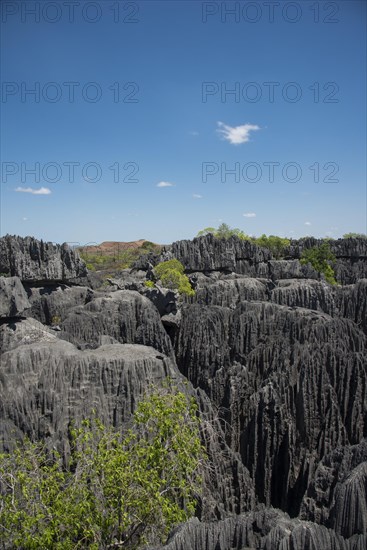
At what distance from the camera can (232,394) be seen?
2088cm

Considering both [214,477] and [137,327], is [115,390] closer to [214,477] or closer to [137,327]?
[214,477]

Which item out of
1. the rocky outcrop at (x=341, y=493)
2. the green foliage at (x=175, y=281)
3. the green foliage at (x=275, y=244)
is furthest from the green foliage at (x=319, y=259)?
the rocky outcrop at (x=341, y=493)

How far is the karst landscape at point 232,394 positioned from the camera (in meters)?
9.06

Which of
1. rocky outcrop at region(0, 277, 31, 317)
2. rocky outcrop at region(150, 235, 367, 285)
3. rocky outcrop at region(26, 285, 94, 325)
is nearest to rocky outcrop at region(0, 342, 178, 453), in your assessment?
rocky outcrop at region(0, 277, 31, 317)

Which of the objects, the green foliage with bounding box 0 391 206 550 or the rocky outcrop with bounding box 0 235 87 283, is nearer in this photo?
the green foliage with bounding box 0 391 206 550

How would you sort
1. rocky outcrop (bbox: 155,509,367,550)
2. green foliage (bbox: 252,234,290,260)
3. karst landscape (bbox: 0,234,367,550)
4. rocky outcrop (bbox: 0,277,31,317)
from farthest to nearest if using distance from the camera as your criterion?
green foliage (bbox: 252,234,290,260) → rocky outcrop (bbox: 0,277,31,317) → karst landscape (bbox: 0,234,367,550) → rocky outcrop (bbox: 155,509,367,550)

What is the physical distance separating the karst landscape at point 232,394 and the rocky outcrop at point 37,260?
2.05 feet

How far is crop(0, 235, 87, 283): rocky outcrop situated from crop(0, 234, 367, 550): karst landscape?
0.62 metres

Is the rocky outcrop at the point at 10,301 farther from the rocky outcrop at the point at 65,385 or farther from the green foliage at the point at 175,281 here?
the green foliage at the point at 175,281

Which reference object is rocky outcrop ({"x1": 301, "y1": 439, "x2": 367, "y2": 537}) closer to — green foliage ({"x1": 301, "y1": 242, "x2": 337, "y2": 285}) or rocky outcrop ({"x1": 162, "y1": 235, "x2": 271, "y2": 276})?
rocky outcrop ({"x1": 162, "y1": 235, "x2": 271, "y2": 276})

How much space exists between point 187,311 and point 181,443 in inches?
738

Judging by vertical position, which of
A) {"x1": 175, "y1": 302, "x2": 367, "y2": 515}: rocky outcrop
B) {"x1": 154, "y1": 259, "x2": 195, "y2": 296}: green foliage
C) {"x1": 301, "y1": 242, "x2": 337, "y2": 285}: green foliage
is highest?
{"x1": 301, "y1": 242, "x2": 337, "y2": 285}: green foliage

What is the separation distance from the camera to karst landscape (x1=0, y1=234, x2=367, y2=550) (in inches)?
357

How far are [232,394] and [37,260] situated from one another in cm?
2281
